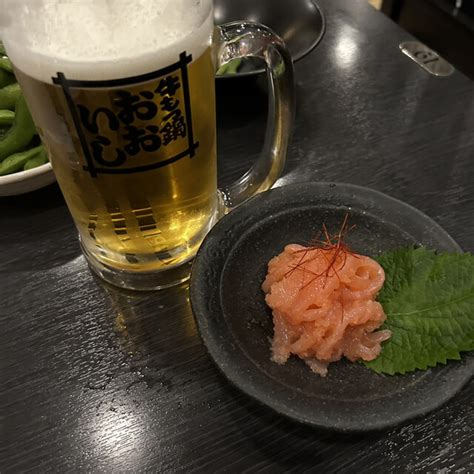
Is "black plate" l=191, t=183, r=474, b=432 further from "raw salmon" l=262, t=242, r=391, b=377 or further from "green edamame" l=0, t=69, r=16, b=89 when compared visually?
"green edamame" l=0, t=69, r=16, b=89

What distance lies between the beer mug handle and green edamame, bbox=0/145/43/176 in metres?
0.38

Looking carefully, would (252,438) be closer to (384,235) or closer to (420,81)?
(384,235)

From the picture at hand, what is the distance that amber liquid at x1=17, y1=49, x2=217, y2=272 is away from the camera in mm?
753

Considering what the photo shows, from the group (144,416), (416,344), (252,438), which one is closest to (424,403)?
(416,344)

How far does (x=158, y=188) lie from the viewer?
0.81 meters

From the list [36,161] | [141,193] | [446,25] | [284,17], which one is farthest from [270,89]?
[446,25]

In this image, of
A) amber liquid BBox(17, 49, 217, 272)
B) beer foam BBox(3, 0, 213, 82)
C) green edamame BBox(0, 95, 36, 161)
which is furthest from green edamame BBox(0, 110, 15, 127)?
beer foam BBox(3, 0, 213, 82)

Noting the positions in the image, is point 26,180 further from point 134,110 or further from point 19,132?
point 134,110

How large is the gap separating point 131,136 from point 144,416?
41 centimetres

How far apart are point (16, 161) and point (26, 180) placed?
6 centimetres

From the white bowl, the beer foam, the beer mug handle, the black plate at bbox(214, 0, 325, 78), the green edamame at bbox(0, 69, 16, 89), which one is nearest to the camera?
the beer foam

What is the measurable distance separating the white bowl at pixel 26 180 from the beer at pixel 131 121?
0.17 m

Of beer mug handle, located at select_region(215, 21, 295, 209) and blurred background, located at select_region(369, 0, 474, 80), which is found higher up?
beer mug handle, located at select_region(215, 21, 295, 209)

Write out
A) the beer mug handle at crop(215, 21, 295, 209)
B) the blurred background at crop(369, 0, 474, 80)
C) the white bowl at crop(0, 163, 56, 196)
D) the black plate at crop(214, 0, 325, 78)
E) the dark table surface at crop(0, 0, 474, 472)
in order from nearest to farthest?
the dark table surface at crop(0, 0, 474, 472), the beer mug handle at crop(215, 21, 295, 209), the white bowl at crop(0, 163, 56, 196), the black plate at crop(214, 0, 325, 78), the blurred background at crop(369, 0, 474, 80)
